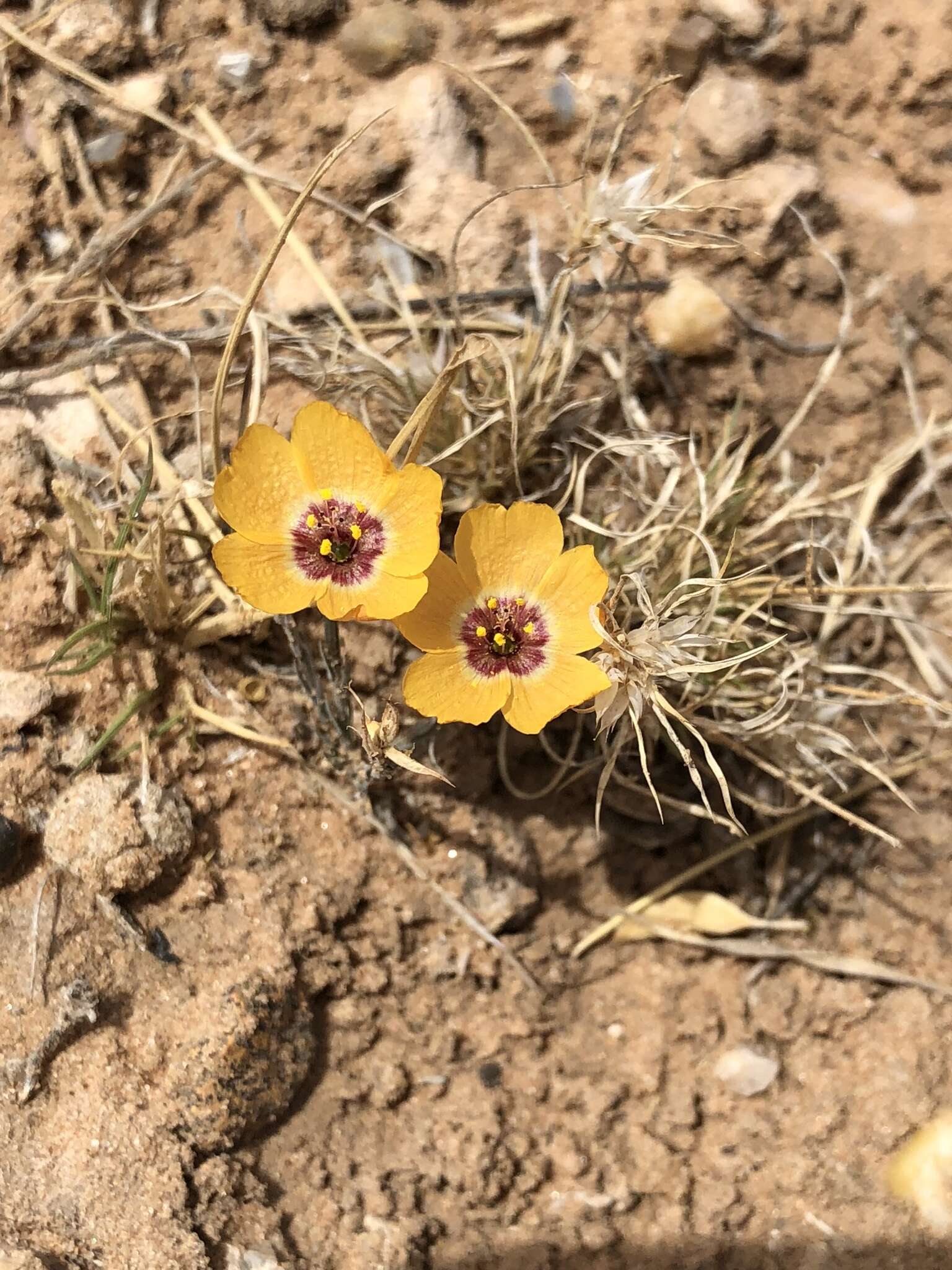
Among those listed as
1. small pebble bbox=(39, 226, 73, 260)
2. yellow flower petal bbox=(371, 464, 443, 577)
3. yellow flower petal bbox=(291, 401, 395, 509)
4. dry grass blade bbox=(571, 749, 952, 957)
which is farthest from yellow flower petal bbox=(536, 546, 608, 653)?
small pebble bbox=(39, 226, 73, 260)

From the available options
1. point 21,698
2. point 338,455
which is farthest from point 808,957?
point 21,698

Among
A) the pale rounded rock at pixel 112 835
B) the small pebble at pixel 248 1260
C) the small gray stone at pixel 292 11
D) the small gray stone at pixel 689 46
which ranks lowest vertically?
the small pebble at pixel 248 1260

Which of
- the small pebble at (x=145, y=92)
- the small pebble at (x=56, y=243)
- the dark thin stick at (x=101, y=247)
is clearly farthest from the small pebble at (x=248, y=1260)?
the small pebble at (x=145, y=92)

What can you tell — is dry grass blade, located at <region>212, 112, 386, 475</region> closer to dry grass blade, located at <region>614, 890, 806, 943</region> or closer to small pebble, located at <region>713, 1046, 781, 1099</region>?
dry grass blade, located at <region>614, 890, 806, 943</region>

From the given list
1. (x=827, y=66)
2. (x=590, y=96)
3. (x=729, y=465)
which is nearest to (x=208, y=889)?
(x=729, y=465)

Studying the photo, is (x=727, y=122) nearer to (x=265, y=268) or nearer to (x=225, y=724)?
(x=265, y=268)

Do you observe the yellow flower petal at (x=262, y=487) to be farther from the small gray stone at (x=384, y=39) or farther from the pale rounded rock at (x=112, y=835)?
the small gray stone at (x=384, y=39)

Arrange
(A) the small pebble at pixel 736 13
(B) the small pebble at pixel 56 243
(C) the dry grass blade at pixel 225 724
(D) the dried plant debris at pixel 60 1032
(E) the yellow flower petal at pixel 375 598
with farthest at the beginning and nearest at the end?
(A) the small pebble at pixel 736 13
(B) the small pebble at pixel 56 243
(C) the dry grass blade at pixel 225 724
(D) the dried plant debris at pixel 60 1032
(E) the yellow flower petal at pixel 375 598
